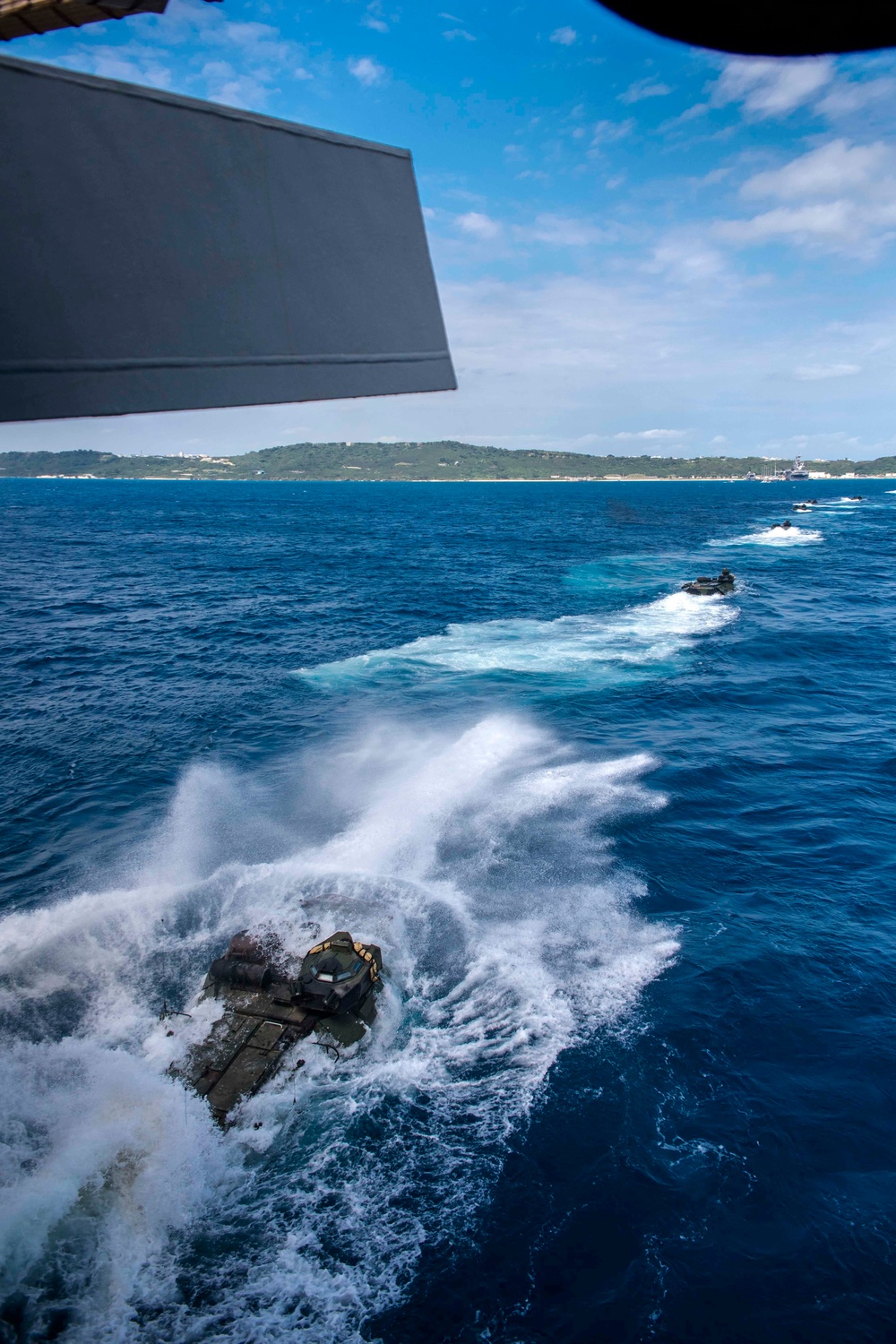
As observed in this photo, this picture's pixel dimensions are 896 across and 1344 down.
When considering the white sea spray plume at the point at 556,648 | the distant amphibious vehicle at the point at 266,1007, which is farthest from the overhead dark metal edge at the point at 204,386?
the white sea spray plume at the point at 556,648

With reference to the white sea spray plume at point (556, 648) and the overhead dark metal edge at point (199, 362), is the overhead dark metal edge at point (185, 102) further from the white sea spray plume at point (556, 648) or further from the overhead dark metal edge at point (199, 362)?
the white sea spray plume at point (556, 648)

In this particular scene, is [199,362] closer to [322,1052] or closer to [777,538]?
[322,1052]

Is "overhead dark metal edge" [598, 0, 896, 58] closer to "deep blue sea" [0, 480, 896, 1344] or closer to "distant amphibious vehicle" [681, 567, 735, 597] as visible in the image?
"deep blue sea" [0, 480, 896, 1344]

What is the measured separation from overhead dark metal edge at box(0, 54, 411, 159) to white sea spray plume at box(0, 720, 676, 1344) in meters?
16.0

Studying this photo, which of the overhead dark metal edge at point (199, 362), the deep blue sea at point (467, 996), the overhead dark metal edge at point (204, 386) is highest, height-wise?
the overhead dark metal edge at point (199, 362)

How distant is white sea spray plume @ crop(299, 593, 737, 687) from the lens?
42219mm

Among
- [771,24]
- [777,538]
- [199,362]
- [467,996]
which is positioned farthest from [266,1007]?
[777,538]

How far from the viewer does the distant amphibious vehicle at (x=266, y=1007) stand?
15586mm

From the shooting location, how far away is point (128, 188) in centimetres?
598

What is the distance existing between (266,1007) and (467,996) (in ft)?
15.9

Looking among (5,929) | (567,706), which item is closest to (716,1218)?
(5,929)

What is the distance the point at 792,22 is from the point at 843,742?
35.6m

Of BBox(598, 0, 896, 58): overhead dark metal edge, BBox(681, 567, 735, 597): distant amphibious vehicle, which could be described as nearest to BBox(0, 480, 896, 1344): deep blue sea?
BBox(598, 0, 896, 58): overhead dark metal edge

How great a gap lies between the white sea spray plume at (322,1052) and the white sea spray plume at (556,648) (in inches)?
562
